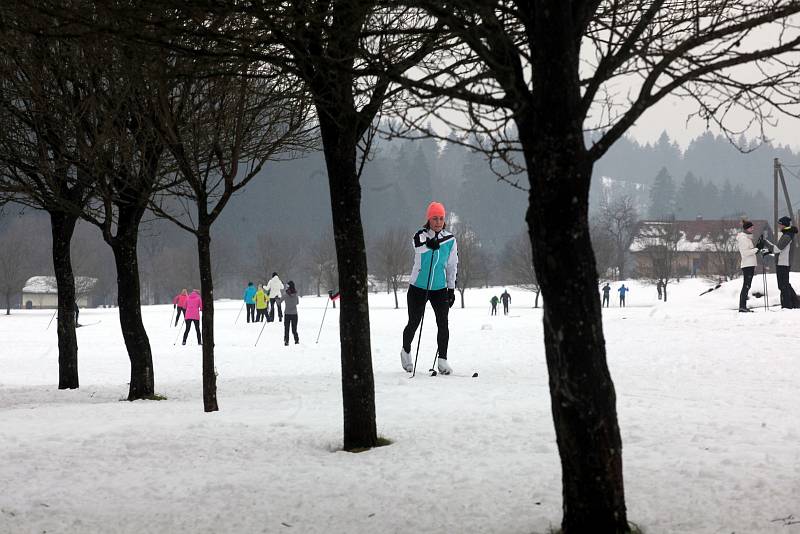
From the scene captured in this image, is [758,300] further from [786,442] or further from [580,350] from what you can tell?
[580,350]


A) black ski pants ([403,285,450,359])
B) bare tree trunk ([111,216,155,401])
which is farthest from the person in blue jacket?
black ski pants ([403,285,450,359])

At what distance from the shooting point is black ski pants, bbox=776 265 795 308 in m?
16.7

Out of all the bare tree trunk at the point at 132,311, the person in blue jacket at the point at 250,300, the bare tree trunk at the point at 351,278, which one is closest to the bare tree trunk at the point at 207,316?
the bare tree trunk at the point at 132,311

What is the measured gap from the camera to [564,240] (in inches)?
132

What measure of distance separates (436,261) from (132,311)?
4.16 meters

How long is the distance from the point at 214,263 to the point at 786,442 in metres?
81.6

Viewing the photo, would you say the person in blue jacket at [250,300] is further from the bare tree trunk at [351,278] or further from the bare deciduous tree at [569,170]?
the bare deciduous tree at [569,170]

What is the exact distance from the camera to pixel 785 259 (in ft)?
53.9

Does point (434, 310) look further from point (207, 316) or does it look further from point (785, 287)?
point (785, 287)

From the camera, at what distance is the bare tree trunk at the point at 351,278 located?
577cm

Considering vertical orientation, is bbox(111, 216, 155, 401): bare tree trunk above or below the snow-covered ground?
above

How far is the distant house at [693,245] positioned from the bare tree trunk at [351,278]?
56.4 meters

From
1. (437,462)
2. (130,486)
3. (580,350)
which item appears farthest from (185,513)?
(580,350)

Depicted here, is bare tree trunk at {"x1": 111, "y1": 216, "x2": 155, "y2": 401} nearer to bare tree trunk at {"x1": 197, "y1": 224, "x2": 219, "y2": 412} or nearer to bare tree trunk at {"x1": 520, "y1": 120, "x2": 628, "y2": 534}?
bare tree trunk at {"x1": 197, "y1": 224, "x2": 219, "y2": 412}
